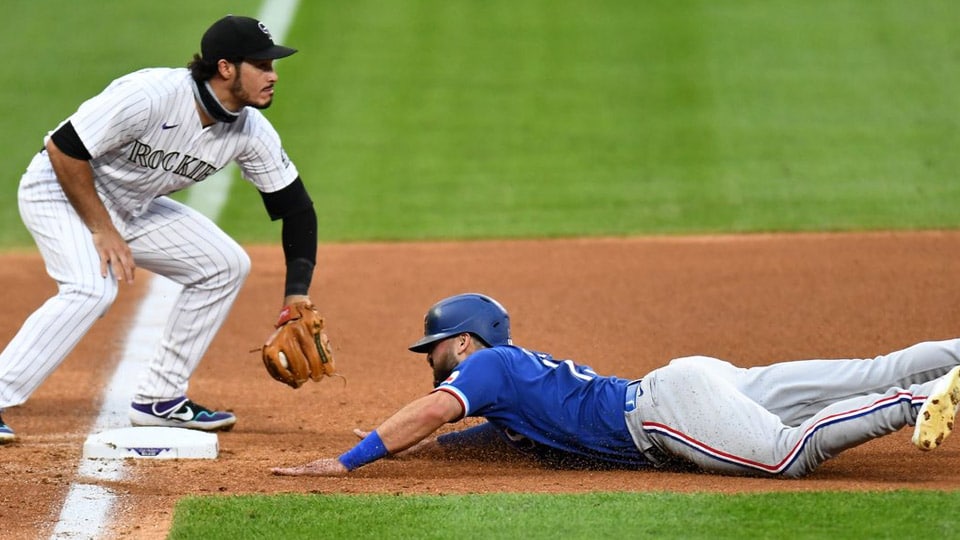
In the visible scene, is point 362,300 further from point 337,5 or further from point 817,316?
point 337,5

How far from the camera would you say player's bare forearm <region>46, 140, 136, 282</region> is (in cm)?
556

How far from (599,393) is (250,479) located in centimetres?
130

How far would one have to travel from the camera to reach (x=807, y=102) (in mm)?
12945

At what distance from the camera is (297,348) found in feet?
18.6

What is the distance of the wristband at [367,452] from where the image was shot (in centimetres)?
491

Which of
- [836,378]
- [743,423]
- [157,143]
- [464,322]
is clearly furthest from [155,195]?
[836,378]

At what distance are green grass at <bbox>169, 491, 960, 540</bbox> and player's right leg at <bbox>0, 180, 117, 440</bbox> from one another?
1.27 meters

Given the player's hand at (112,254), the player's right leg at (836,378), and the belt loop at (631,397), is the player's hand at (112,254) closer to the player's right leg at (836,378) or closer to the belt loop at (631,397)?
the belt loop at (631,397)

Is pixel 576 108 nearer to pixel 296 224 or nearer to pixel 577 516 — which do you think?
pixel 296 224

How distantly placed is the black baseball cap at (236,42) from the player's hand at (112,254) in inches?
32.5

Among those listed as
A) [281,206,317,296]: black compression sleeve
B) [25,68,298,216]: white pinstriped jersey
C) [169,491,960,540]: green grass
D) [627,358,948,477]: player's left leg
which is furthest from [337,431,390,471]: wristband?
[25,68,298,216]: white pinstriped jersey

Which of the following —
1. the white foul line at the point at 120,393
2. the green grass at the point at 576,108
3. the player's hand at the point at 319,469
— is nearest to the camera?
the white foul line at the point at 120,393

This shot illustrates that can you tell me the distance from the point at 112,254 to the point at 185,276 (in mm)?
462

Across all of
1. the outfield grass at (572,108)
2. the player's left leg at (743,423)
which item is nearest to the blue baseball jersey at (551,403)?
the player's left leg at (743,423)
